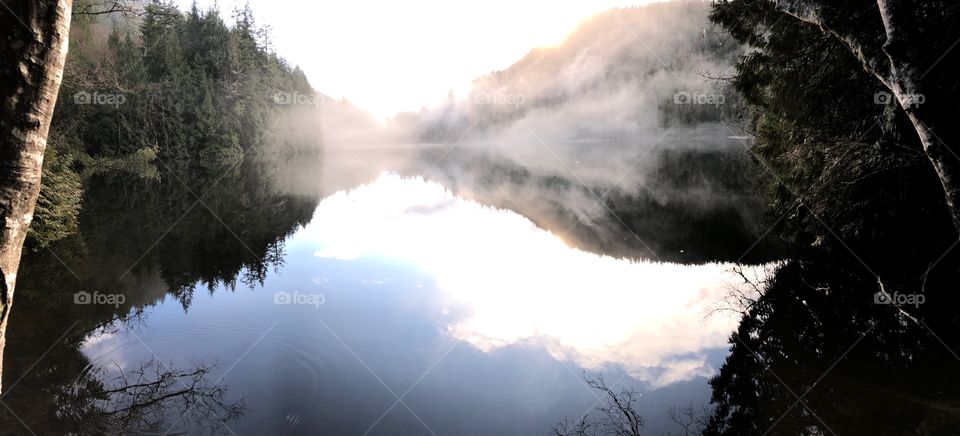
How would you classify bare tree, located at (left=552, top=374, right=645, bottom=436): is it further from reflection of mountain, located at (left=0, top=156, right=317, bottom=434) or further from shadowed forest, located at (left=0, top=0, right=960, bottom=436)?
reflection of mountain, located at (left=0, top=156, right=317, bottom=434)

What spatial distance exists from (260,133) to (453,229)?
6034 cm

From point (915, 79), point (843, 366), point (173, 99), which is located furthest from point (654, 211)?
point (173, 99)

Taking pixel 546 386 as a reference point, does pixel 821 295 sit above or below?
above

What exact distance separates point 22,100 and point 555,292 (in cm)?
1041

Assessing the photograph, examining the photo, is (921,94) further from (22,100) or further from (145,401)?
(145,401)

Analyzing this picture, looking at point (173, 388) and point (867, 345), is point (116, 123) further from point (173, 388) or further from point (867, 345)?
point (867, 345)

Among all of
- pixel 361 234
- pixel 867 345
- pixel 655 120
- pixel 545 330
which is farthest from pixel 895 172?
Result: pixel 655 120

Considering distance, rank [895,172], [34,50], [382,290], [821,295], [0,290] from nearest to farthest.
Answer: [34,50] → [0,290] → [895,172] → [821,295] → [382,290]

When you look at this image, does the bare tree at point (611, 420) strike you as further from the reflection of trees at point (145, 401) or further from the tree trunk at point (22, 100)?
the tree trunk at point (22, 100)

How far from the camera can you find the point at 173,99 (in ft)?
172

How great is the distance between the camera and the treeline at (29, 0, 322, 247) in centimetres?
3925

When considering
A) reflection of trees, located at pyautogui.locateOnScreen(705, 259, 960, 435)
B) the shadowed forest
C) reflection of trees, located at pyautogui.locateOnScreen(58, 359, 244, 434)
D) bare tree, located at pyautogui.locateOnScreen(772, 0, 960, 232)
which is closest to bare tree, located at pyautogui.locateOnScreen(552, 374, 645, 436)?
the shadowed forest

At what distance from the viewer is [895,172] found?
328 inches

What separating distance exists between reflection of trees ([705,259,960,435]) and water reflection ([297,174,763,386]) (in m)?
0.81
